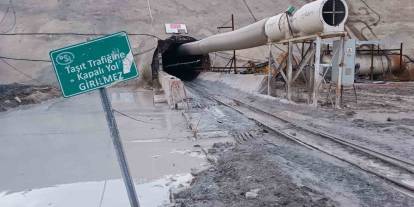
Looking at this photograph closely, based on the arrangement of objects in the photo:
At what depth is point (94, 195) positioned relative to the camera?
6.00m

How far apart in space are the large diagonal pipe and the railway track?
296cm

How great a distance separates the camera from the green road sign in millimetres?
3773

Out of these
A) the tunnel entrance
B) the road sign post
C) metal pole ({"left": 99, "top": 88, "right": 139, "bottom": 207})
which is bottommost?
the tunnel entrance

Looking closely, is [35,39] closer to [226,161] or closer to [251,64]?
[251,64]

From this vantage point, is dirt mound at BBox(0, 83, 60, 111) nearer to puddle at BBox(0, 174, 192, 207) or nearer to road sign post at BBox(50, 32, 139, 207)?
puddle at BBox(0, 174, 192, 207)

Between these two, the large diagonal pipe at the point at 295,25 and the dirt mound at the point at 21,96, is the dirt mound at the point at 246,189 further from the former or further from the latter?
the dirt mound at the point at 21,96

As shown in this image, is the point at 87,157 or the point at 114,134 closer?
the point at 114,134

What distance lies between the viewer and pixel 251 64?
26156mm

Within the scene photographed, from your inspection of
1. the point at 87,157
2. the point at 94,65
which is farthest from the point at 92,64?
the point at 87,157

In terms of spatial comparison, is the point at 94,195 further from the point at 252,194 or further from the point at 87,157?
the point at 87,157

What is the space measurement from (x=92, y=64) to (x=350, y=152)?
5492 mm

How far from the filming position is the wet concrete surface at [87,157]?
607 centimetres

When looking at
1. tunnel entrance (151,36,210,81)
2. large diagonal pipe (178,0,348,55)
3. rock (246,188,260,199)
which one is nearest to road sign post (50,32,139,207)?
rock (246,188,260,199)

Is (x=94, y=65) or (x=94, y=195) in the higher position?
(x=94, y=65)
